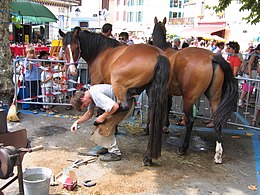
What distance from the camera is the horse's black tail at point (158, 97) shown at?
13.6 ft

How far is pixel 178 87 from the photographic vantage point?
16.9 feet

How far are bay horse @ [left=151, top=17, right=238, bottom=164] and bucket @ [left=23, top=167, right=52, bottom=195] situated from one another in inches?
93.1

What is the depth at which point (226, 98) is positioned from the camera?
15.4ft

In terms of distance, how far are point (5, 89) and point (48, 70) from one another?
1489 millimetres

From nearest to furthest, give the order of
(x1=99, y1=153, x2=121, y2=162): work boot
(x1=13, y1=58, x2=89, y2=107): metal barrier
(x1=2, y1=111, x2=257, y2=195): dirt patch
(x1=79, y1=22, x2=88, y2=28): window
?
(x1=2, y1=111, x2=257, y2=195): dirt patch
(x1=99, y1=153, x2=121, y2=162): work boot
(x1=13, y1=58, x2=89, y2=107): metal barrier
(x1=79, y1=22, x2=88, y2=28): window

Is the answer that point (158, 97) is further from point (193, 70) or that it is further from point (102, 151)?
point (102, 151)

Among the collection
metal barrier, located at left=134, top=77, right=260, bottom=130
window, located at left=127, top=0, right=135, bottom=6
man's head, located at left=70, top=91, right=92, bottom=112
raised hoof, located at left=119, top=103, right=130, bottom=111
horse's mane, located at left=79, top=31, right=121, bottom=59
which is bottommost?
metal barrier, located at left=134, top=77, right=260, bottom=130

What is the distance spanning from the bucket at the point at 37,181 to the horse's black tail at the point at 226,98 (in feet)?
8.88

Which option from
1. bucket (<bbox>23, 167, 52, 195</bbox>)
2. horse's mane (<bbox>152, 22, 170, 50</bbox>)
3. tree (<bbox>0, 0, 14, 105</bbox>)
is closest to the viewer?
bucket (<bbox>23, 167, 52, 195</bbox>)

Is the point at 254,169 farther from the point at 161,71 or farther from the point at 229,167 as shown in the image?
the point at 161,71

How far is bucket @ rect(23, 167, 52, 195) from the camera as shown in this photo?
3199mm

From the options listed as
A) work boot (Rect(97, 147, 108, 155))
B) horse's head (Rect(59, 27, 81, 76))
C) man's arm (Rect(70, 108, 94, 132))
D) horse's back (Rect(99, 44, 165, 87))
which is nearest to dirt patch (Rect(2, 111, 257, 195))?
work boot (Rect(97, 147, 108, 155))

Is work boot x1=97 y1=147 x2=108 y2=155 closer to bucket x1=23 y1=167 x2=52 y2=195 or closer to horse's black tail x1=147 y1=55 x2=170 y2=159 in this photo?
horse's black tail x1=147 y1=55 x2=170 y2=159

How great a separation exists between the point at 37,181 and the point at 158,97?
194cm
